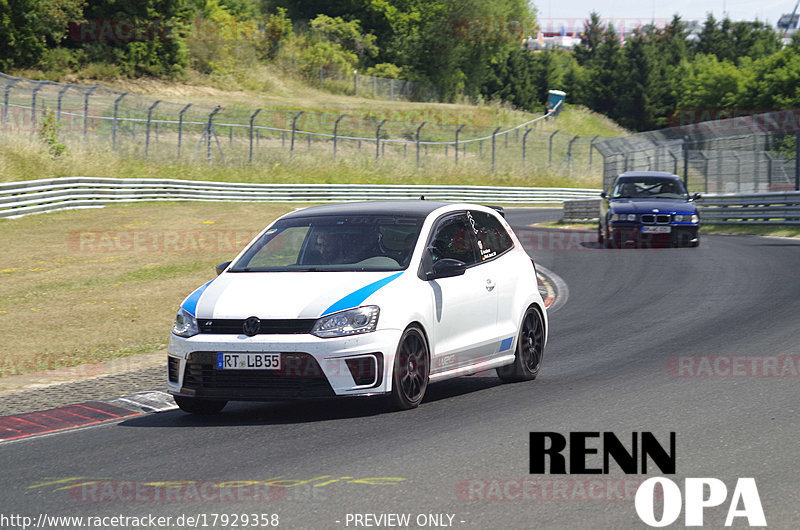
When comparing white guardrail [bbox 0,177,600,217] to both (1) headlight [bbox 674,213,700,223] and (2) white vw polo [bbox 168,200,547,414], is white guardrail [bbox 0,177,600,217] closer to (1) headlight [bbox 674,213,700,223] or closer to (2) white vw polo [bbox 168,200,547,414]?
(1) headlight [bbox 674,213,700,223]

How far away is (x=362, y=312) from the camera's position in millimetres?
7793

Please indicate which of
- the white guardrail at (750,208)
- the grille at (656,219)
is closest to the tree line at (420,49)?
the white guardrail at (750,208)

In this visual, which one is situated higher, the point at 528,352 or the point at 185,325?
the point at 185,325

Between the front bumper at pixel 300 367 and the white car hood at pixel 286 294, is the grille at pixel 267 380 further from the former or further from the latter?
the white car hood at pixel 286 294

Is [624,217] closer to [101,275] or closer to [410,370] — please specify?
[101,275]

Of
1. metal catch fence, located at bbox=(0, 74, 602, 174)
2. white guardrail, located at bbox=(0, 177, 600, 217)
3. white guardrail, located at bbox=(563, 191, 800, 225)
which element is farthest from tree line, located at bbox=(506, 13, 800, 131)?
white guardrail, located at bbox=(563, 191, 800, 225)

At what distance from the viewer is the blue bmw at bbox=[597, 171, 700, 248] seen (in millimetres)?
23594

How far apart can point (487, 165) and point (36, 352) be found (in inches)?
1813

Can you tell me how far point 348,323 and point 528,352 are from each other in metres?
2.54

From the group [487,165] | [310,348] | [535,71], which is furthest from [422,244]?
[535,71]

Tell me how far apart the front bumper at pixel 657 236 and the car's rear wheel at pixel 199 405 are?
16.6 metres

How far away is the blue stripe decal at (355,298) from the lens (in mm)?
7738

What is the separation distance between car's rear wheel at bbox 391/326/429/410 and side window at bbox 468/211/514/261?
1430mm

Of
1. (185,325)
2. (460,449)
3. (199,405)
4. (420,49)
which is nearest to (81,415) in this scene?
(199,405)
